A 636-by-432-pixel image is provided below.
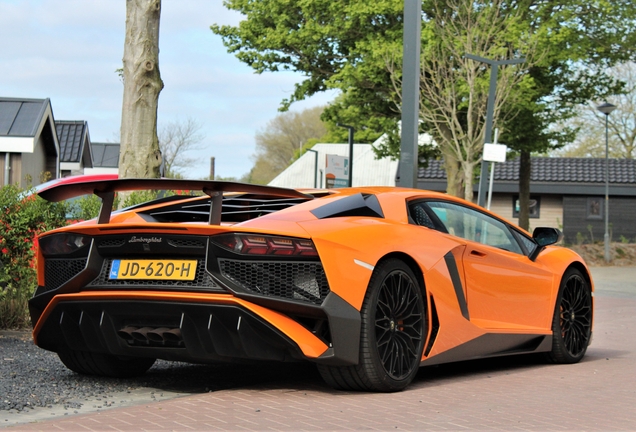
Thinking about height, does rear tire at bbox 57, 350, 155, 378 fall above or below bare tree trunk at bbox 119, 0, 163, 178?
below

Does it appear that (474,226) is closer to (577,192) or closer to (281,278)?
(281,278)

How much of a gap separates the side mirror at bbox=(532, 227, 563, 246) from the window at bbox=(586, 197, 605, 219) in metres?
43.7

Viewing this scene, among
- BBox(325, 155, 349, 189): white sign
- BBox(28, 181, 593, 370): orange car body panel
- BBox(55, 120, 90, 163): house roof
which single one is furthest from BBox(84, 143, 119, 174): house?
BBox(28, 181, 593, 370): orange car body panel

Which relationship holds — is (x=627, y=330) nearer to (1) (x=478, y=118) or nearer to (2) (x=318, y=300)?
(2) (x=318, y=300)

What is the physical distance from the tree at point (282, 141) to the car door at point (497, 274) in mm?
87531

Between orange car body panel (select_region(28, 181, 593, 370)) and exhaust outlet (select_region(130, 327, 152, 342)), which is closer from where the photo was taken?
orange car body panel (select_region(28, 181, 593, 370))

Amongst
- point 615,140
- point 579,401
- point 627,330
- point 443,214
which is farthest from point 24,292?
point 615,140

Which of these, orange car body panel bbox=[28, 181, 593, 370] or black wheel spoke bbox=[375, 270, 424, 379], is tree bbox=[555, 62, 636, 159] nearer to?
orange car body panel bbox=[28, 181, 593, 370]

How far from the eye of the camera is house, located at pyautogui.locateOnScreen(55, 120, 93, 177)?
157 feet

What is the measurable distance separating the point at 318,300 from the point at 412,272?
0.88 metres

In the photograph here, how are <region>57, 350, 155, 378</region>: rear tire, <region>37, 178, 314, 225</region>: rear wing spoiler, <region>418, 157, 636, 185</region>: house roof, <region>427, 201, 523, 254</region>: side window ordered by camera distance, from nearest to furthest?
<region>37, 178, 314, 225</region>: rear wing spoiler < <region>57, 350, 155, 378</region>: rear tire < <region>427, 201, 523, 254</region>: side window < <region>418, 157, 636, 185</region>: house roof

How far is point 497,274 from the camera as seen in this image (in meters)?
6.64

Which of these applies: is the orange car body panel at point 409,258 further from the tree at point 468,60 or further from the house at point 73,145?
the house at point 73,145

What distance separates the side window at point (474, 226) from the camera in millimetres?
6520
